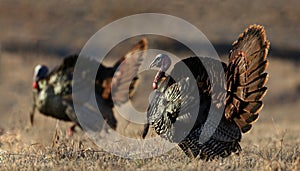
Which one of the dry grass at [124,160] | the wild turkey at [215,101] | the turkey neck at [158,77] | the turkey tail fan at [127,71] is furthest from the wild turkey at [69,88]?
the wild turkey at [215,101]

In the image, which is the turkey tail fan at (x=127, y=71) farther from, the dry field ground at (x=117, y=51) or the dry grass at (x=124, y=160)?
the dry grass at (x=124, y=160)

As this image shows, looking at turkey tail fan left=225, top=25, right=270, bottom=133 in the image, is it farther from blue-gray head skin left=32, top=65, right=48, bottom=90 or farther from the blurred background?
the blurred background

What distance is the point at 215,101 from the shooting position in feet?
18.6

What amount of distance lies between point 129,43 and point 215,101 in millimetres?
12488

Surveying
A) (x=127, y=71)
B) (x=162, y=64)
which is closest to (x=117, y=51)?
(x=127, y=71)

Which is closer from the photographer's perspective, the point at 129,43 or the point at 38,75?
the point at 38,75

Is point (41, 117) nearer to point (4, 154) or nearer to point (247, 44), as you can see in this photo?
point (4, 154)

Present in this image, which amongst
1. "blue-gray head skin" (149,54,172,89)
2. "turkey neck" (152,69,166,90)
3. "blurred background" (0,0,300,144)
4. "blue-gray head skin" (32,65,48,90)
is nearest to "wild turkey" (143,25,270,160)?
"turkey neck" (152,69,166,90)

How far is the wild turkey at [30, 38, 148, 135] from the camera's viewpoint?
8.81 meters

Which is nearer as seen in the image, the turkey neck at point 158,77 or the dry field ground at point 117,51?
the turkey neck at point 158,77

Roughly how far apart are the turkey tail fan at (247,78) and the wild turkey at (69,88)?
343 cm

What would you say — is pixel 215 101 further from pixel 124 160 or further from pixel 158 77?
pixel 124 160

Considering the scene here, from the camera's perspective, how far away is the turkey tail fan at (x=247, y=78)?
5.44 meters

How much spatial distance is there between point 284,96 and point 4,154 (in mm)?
10032
